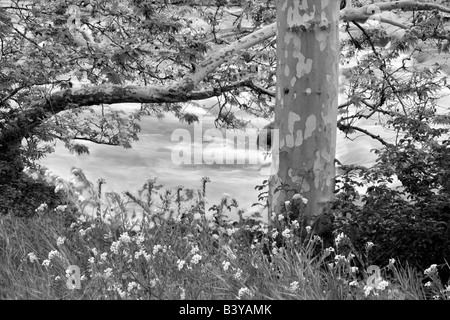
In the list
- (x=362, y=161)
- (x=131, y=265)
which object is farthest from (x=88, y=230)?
(x=362, y=161)

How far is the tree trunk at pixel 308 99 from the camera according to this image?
6.38m

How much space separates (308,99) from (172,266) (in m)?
2.33

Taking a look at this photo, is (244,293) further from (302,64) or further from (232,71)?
(232,71)

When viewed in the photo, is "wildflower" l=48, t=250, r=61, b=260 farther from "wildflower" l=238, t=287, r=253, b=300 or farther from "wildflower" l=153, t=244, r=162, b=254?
"wildflower" l=238, t=287, r=253, b=300

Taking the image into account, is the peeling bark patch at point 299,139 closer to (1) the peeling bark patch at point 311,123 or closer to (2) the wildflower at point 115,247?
(1) the peeling bark patch at point 311,123

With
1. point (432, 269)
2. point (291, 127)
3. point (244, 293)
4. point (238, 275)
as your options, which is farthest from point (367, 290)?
point (291, 127)

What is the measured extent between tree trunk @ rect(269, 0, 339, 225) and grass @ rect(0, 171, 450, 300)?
29.4 inches

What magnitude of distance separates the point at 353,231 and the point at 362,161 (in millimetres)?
16091

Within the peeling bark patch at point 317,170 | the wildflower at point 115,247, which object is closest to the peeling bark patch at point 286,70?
the peeling bark patch at point 317,170


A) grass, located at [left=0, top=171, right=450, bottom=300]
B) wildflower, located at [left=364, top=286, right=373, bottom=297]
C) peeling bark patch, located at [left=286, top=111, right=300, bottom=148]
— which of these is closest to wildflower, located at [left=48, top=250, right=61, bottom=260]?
grass, located at [left=0, top=171, right=450, bottom=300]

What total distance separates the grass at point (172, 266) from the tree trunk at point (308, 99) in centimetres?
75
